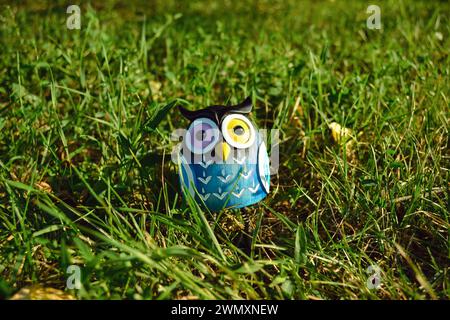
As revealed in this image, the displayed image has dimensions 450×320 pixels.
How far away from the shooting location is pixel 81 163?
2.62m

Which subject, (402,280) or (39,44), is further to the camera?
(39,44)

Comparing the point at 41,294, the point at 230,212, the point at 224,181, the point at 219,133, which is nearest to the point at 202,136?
the point at 219,133

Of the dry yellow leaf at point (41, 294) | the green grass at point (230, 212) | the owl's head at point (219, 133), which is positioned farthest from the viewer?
the owl's head at point (219, 133)

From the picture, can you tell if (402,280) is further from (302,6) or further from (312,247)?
(302,6)

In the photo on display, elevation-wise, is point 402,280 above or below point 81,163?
below

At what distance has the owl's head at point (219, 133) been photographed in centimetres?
196

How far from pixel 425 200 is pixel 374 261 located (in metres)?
0.34

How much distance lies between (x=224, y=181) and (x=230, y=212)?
34 centimetres

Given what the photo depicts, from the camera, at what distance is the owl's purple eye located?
196 centimetres

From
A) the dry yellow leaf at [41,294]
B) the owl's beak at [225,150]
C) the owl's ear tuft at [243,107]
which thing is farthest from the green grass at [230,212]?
the owl's ear tuft at [243,107]

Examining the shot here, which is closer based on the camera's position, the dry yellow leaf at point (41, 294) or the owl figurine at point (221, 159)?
the dry yellow leaf at point (41, 294)

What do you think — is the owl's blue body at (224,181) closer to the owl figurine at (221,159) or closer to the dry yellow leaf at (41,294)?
the owl figurine at (221,159)
